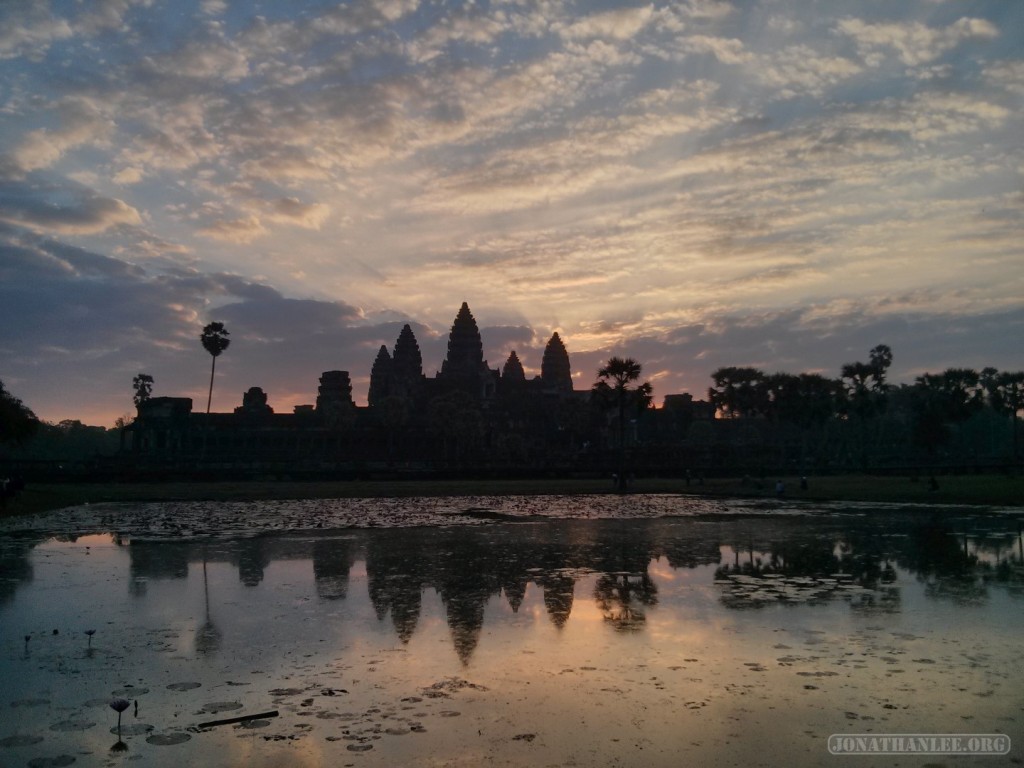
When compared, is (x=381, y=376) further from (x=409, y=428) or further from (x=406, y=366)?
(x=409, y=428)

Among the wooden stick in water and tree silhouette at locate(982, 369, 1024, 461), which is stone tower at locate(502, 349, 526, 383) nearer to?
tree silhouette at locate(982, 369, 1024, 461)

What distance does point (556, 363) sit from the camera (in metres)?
142

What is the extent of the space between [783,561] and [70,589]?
15136 mm

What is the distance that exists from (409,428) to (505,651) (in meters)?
90.4

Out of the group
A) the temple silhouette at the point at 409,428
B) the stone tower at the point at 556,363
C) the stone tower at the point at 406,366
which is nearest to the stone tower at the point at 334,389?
the temple silhouette at the point at 409,428

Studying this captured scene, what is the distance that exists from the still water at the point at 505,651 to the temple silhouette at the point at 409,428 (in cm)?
4785

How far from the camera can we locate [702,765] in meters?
6.61

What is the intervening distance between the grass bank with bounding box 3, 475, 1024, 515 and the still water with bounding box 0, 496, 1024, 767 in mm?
18447

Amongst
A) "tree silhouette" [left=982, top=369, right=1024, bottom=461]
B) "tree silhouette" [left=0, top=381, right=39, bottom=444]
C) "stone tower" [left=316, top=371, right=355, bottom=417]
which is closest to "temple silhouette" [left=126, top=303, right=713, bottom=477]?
"stone tower" [left=316, top=371, right=355, bottom=417]

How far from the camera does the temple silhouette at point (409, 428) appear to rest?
256 ft

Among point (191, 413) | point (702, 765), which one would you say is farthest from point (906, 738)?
point (191, 413)

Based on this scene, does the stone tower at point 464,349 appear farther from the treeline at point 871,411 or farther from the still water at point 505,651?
the still water at point 505,651

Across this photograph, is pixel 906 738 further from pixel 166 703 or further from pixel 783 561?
pixel 783 561

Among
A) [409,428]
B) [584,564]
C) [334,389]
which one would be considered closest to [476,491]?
[584,564]
